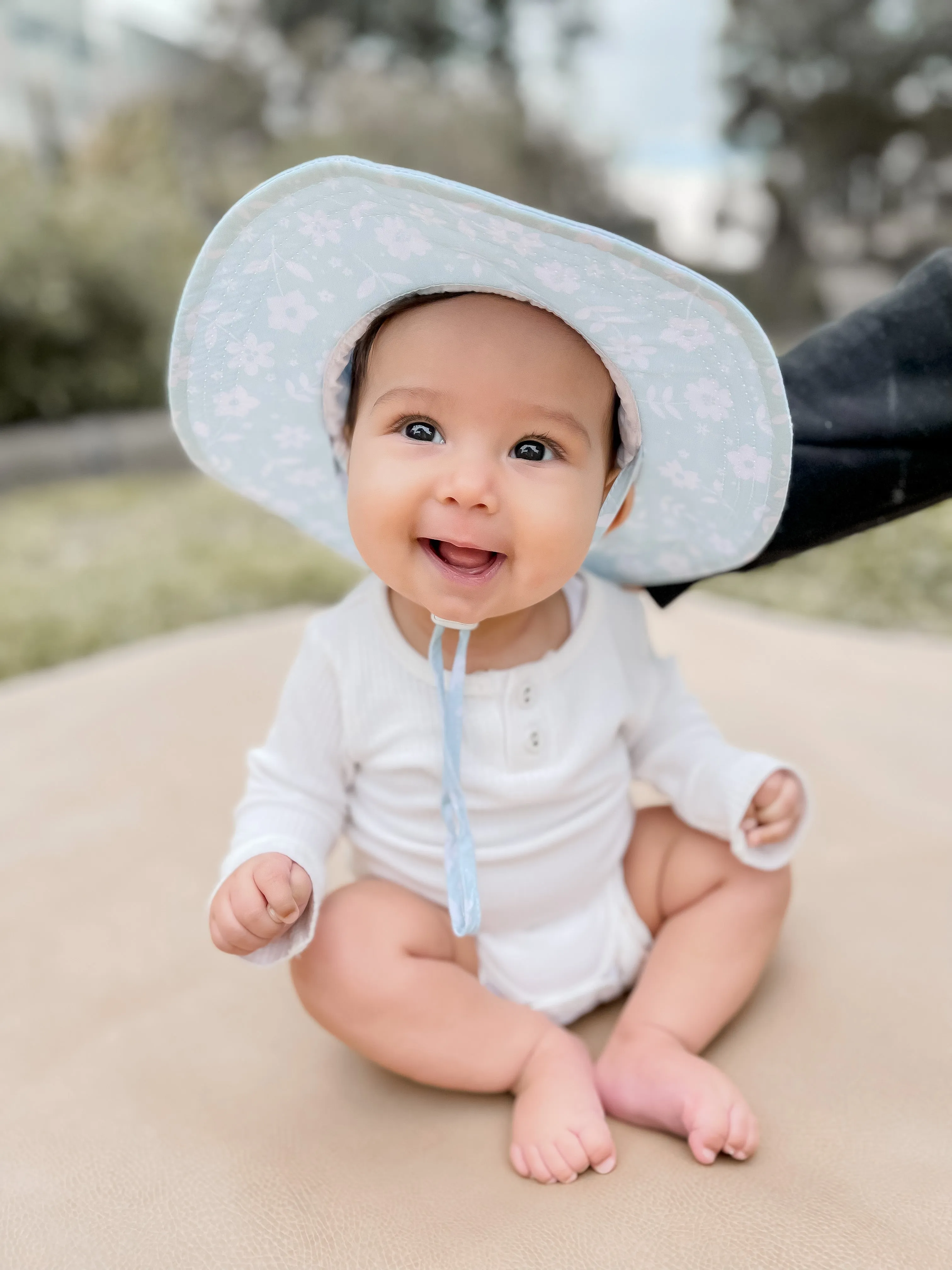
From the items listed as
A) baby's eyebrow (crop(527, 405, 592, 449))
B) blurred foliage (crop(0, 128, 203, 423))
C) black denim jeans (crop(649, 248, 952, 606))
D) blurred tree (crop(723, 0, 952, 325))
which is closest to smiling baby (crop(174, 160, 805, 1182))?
baby's eyebrow (crop(527, 405, 592, 449))

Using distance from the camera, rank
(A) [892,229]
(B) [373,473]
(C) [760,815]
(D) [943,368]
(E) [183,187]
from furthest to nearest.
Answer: (A) [892,229]
(E) [183,187]
(D) [943,368]
(C) [760,815]
(B) [373,473]

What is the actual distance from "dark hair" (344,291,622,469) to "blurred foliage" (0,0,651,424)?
12.0ft

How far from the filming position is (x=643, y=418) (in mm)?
927

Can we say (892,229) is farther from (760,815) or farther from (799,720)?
(760,815)

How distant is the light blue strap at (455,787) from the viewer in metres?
0.93

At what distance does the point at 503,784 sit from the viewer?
0.98 metres

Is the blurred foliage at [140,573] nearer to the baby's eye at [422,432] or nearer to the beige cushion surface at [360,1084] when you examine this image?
the beige cushion surface at [360,1084]

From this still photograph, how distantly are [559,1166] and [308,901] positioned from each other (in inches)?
10.9

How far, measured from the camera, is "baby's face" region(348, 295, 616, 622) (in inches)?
33.1

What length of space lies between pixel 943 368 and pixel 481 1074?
805 mm

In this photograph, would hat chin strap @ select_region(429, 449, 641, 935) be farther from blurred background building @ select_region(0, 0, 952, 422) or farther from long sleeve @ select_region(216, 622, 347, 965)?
blurred background building @ select_region(0, 0, 952, 422)

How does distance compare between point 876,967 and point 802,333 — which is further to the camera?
point 802,333

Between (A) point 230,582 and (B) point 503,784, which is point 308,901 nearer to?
(B) point 503,784

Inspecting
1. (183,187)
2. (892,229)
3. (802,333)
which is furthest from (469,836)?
(892,229)
